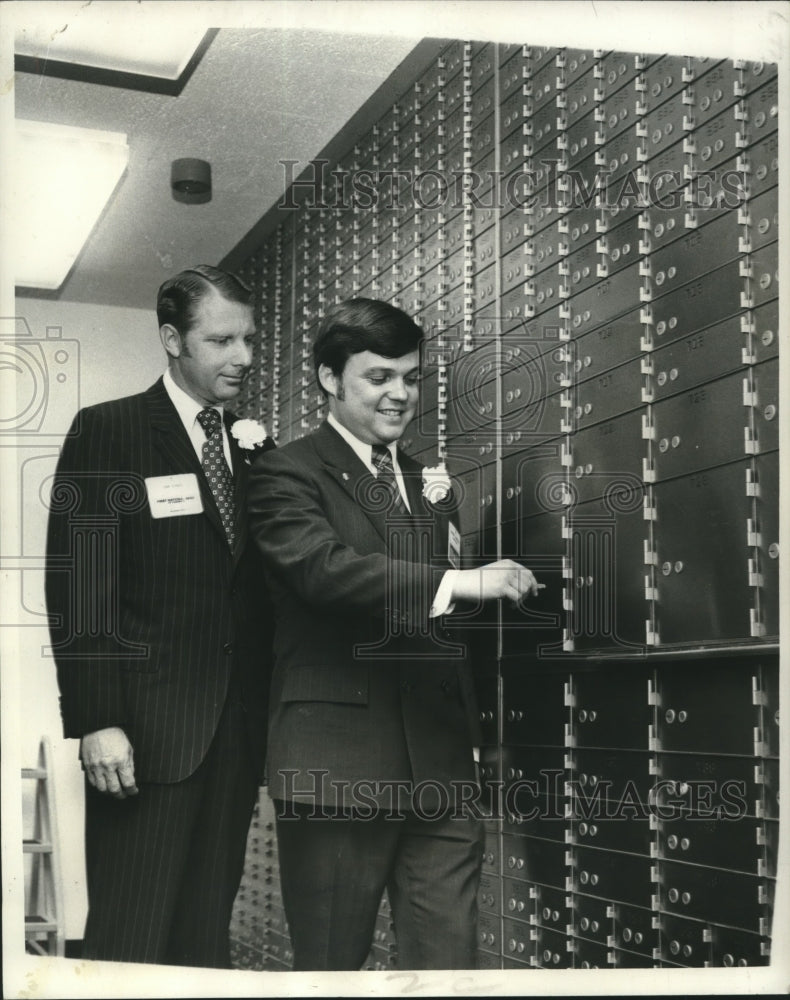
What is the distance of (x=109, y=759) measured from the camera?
274cm

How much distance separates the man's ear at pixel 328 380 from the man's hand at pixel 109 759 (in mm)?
959

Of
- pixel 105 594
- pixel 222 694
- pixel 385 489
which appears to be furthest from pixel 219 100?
pixel 222 694

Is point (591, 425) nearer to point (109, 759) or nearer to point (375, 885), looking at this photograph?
point (375, 885)

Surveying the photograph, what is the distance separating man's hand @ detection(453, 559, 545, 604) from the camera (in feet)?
9.04

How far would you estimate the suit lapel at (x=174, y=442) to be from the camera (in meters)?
2.92

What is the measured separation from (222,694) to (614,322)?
131 cm

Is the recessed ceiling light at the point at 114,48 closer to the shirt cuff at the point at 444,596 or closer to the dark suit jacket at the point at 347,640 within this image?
the dark suit jacket at the point at 347,640

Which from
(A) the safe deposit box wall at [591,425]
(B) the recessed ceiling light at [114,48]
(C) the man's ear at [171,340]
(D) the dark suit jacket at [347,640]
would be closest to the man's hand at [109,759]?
(D) the dark suit jacket at [347,640]

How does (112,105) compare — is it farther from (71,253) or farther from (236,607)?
(236,607)

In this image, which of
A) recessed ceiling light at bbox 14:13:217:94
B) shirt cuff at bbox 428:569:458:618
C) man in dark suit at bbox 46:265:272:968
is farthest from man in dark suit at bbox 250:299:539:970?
recessed ceiling light at bbox 14:13:217:94

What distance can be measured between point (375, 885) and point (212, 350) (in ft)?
4.41

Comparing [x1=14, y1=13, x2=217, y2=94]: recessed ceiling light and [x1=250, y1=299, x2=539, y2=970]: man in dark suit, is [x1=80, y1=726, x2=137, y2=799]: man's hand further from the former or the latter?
[x1=14, y1=13, x2=217, y2=94]: recessed ceiling light

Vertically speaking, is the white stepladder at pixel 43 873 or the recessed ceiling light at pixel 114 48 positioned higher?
the recessed ceiling light at pixel 114 48

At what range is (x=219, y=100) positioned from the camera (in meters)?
3.18
